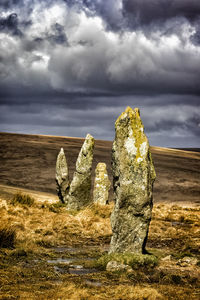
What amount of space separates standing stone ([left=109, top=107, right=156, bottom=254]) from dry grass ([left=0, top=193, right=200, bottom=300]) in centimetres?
94

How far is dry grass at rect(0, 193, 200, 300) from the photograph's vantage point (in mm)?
6535

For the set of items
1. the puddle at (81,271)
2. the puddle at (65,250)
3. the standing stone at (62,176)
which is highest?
the standing stone at (62,176)

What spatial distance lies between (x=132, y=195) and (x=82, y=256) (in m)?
2.71

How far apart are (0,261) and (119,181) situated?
3913 mm

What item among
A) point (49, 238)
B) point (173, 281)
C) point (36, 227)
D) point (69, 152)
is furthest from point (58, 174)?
point (69, 152)

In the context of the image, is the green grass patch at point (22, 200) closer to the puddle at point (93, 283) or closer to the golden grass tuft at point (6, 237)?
the golden grass tuft at point (6, 237)

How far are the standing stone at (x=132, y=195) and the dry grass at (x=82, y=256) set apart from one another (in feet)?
3.08

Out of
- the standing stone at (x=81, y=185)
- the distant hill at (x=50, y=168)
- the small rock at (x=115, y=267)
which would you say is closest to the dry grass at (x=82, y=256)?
the small rock at (x=115, y=267)

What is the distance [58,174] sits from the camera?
23.0m

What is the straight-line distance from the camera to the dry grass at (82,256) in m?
6.54

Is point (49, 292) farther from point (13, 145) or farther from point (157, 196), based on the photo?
point (13, 145)

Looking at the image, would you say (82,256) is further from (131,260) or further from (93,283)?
(93,283)

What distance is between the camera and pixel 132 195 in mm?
9539

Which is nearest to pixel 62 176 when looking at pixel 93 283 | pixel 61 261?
pixel 61 261
